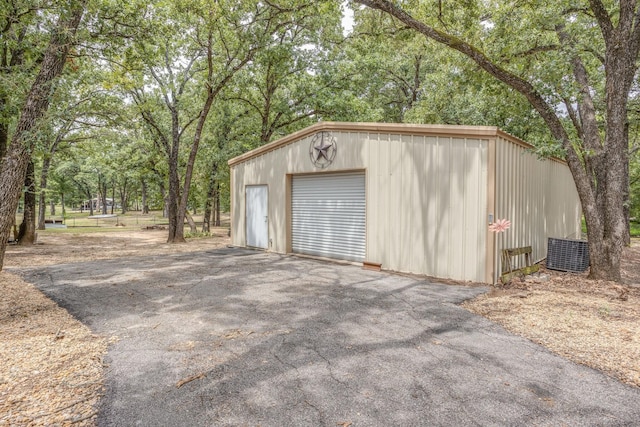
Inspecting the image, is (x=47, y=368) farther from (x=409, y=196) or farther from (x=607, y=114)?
(x=607, y=114)

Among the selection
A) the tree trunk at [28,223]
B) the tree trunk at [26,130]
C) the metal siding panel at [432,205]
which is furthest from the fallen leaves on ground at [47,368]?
the tree trunk at [28,223]

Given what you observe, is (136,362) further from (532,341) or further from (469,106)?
(469,106)

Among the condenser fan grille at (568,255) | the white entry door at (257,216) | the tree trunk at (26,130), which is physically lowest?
the condenser fan grille at (568,255)

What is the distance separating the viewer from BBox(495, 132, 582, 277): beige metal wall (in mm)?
6258

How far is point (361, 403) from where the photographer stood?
2.40 m

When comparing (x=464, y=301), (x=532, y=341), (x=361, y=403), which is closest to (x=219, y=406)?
(x=361, y=403)

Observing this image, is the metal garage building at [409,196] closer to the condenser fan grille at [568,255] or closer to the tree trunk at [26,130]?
the condenser fan grille at [568,255]

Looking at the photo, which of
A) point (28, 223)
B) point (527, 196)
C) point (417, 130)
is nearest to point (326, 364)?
point (417, 130)

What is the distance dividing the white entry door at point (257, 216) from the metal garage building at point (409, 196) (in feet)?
0.22

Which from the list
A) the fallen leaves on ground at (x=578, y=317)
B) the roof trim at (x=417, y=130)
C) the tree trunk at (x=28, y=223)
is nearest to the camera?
the fallen leaves on ground at (x=578, y=317)

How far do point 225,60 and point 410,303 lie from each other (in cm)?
1248

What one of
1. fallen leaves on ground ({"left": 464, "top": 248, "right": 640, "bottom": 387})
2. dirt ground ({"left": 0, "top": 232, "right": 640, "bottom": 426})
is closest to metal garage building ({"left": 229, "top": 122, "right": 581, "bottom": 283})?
fallen leaves on ground ({"left": 464, "top": 248, "right": 640, "bottom": 387})

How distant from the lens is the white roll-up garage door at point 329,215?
26.3ft

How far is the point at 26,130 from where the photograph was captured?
495 centimetres
